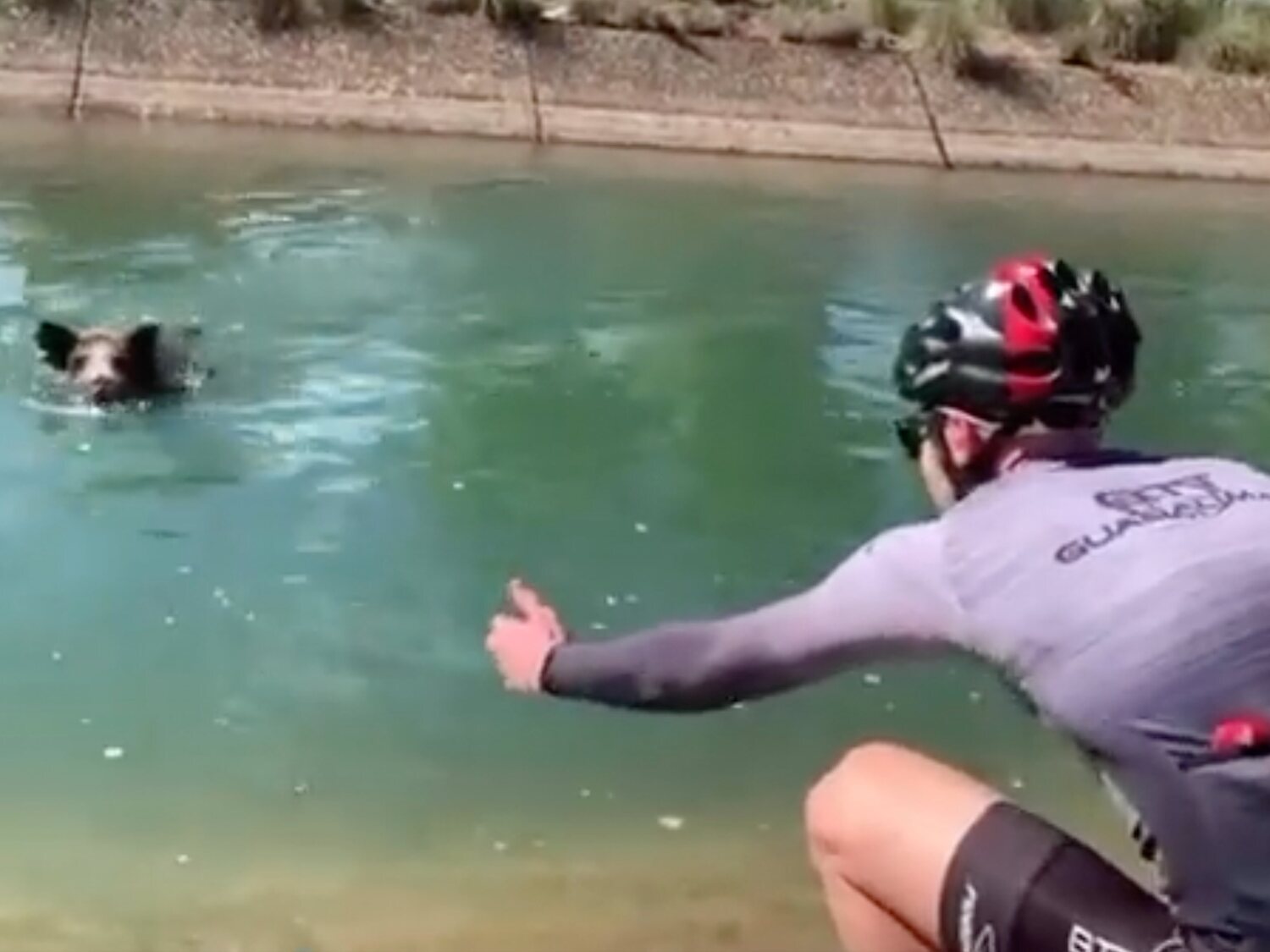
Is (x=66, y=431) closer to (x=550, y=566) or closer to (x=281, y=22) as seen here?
(x=550, y=566)

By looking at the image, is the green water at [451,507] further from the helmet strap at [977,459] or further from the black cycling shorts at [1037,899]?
the helmet strap at [977,459]

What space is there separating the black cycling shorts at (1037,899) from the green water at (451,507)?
84.4 inches

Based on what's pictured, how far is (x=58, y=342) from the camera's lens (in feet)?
34.6

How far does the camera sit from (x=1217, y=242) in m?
16.0

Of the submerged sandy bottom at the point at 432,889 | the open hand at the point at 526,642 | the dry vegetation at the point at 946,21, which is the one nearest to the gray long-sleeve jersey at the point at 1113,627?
the open hand at the point at 526,642

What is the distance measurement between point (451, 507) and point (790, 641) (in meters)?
5.70

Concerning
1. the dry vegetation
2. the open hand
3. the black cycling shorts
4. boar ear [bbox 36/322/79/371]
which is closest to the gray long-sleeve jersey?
the black cycling shorts

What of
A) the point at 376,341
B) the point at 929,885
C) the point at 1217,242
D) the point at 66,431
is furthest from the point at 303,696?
the point at 1217,242

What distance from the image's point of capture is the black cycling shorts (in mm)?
3682

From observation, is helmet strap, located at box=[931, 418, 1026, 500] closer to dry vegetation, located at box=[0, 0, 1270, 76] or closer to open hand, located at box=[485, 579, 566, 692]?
open hand, located at box=[485, 579, 566, 692]

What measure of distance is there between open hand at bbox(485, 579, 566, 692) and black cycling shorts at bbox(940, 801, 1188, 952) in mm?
669

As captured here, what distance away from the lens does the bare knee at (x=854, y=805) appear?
13.3ft

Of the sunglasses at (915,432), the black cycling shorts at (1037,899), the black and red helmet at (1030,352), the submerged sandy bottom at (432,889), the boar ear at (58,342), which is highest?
the black and red helmet at (1030,352)

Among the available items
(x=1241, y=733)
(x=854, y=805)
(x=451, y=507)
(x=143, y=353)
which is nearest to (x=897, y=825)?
(x=854, y=805)
